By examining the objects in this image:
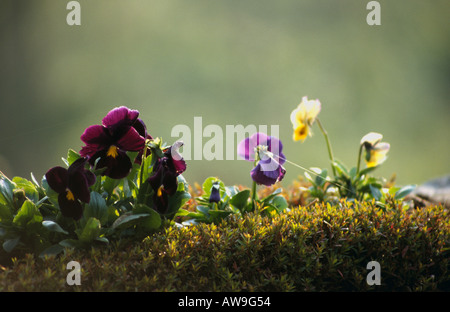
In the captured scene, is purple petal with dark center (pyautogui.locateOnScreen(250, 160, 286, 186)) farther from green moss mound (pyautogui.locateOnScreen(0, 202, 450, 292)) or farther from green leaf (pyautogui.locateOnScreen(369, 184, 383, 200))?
green leaf (pyautogui.locateOnScreen(369, 184, 383, 200))

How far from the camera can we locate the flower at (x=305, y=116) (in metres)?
2.48

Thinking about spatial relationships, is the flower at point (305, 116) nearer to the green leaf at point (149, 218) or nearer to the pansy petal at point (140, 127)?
the pansy petal at point (140, 127)

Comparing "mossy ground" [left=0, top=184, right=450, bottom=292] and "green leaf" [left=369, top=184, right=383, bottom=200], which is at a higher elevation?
"green leaf" [left=369, top=184, right=383, bottom=200]

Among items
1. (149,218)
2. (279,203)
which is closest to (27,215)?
(149,218)

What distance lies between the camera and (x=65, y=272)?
5.14 feet

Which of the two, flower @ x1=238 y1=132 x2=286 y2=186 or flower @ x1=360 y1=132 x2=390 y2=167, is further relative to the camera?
flower @ x1=360 y1=132 x2=390 y2=167

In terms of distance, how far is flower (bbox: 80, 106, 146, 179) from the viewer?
1.78 metres

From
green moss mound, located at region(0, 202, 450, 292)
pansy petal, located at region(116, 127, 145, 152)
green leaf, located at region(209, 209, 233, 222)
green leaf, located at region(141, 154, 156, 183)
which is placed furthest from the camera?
green leaf, located at region(209, 209, 233, 222)

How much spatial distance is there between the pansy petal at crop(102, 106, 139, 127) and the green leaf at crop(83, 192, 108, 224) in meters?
0.29

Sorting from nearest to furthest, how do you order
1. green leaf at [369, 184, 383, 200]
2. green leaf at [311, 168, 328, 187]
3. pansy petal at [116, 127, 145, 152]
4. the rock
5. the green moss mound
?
1. the green moss mound
2. pansy petal at [116, 127, 145, 152]
3. green leaf at [369, 184, 383, 200]
4. green leaf at [311, 168, 328, 187]
5. the rock

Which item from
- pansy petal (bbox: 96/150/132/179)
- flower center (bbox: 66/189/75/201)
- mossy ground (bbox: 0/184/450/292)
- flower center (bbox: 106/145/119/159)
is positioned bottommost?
mossy ground (bbox: 0/184/450/292)

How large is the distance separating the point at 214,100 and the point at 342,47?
2.49 metres

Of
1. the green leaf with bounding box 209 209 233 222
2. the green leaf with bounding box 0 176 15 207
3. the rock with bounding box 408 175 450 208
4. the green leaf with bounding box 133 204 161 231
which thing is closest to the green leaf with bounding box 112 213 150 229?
the green leaf with bounding box 133 204 161 231

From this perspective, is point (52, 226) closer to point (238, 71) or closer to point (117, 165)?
point (117, 165)
